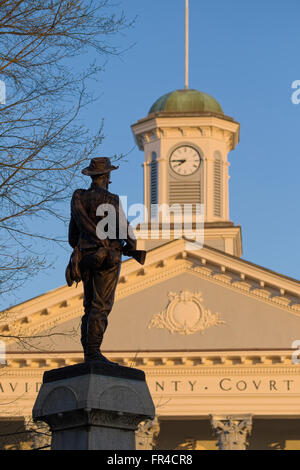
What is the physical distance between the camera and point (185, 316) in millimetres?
37344

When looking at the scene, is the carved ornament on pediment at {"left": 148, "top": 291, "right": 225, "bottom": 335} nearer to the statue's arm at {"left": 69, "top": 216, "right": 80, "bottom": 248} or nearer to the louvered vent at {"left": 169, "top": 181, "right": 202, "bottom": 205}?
the louvered vent at {"left": 169, "top": 181, "right": 202, "bottom": 205}

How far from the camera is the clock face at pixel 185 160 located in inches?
1746

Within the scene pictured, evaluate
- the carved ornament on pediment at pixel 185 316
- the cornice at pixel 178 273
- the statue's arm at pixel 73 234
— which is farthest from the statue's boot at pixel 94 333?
the carved ornament on pediment at pixel 185 316

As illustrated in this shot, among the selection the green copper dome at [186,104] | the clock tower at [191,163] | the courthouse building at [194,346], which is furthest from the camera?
the green copper dome at [186,104]

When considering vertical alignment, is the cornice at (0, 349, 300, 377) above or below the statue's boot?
above

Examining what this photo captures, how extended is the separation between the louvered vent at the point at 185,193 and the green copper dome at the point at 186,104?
3.09m

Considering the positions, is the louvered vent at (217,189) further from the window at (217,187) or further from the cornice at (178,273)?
the cornice at (178,273)

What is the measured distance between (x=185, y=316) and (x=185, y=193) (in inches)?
311

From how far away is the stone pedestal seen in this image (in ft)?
34.6

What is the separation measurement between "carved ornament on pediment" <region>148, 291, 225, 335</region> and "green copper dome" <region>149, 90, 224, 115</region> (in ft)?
33.5

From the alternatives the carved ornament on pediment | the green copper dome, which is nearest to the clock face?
the green copper dome

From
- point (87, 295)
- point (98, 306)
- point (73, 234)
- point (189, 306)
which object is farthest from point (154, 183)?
point (98, 306)

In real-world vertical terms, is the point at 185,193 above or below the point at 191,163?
below

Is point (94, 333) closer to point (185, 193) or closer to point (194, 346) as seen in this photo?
point (194, 346)
